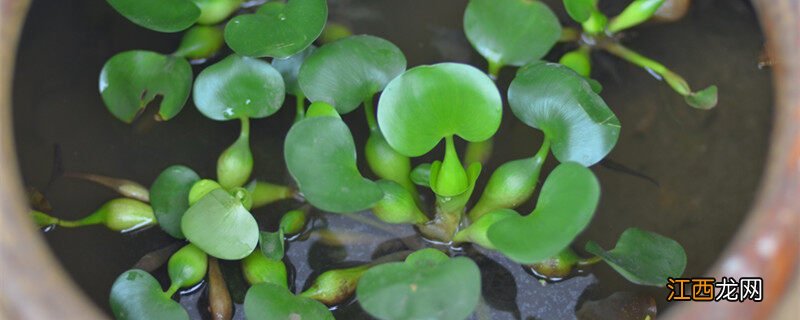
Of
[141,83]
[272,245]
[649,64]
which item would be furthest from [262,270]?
[649,64]

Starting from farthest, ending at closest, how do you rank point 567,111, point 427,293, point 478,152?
1. point 478,152
2. point 567,111
3. point 427,293

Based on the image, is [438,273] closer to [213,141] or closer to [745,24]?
[213,141]

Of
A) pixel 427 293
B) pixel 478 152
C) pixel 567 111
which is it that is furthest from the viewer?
pixel 478 152

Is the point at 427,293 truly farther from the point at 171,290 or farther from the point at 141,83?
the point at 141,83

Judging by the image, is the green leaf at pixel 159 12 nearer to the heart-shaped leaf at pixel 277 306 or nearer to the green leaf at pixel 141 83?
the green leaf at pixel 141 83

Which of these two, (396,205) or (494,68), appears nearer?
(396,205)

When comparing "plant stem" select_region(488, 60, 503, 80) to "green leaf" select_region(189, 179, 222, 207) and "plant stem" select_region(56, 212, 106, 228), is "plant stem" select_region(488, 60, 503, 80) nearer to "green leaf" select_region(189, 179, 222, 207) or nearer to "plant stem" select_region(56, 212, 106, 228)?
"green leaf" select_region(189, 179, 222, 207)

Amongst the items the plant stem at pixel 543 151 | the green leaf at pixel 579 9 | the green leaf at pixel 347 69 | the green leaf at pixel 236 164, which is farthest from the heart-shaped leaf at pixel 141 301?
the green leaf at pixel 579 9
